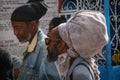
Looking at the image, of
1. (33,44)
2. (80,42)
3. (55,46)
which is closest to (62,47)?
(55,46)

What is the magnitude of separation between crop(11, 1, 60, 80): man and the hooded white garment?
0.33 meters

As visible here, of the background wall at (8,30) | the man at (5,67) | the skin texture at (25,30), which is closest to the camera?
the skin texture at (25,30)

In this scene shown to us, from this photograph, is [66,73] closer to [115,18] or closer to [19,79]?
[19,79]

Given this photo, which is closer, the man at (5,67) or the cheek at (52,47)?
the cheek at (52,47)

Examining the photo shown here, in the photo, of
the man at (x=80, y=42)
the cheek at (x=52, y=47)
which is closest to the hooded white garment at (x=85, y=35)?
the man at (x=80, y=42)

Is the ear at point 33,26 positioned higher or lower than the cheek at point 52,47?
higher

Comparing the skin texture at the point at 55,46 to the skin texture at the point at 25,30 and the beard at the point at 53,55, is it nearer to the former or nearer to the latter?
the beard at the point at 53,55

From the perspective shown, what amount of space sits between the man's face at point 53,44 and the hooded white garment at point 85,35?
0.29ft

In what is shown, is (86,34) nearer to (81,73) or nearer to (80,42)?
(80,42)

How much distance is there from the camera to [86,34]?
2.89 m

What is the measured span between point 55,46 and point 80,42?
272 millimetres

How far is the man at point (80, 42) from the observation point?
289 centimetres

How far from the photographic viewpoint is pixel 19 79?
11.4 feet

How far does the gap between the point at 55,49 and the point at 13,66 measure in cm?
139
